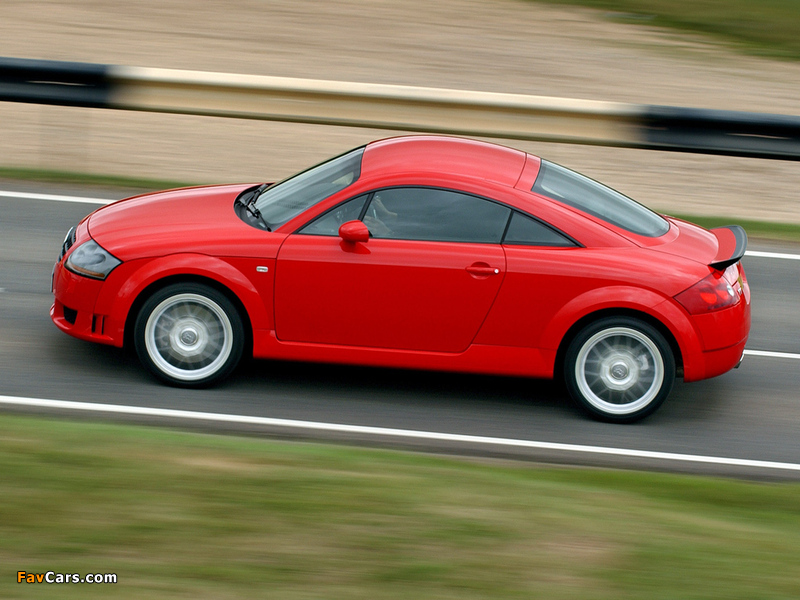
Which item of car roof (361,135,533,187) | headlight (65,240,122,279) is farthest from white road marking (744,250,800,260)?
headlight (65,240,122,279)

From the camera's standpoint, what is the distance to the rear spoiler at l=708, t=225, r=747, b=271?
6949 millimetres

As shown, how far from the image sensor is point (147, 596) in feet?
13.7

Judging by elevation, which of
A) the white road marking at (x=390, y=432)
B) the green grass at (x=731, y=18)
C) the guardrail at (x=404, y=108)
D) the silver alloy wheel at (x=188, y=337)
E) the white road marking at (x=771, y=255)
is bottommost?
the white road marking at (x=390, y=432)

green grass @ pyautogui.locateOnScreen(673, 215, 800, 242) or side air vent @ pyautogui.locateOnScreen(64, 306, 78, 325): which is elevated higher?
green grass @ pyautogui.locateOnScreen(673, 215, 800, 242)

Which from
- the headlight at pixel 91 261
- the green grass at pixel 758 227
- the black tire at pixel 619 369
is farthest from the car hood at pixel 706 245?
the headlight at pixel 91 261

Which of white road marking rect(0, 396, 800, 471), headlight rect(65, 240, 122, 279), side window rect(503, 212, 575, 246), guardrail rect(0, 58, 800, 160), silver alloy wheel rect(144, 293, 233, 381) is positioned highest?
guardrail rect(0, 58, 800, 160)

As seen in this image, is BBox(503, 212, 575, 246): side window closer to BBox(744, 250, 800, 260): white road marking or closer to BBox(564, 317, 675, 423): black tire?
BBox(564, 317, 675, 423): black tire

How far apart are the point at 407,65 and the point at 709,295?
9.25m

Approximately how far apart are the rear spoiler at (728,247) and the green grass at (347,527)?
1.61m

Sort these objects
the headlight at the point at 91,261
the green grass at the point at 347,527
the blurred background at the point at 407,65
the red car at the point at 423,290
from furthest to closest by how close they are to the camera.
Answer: the blurred background at the point at 407,65 → the headlight at the point at 91,261 → the red car at the point at 423,290 → the green grass at the point at 347,527

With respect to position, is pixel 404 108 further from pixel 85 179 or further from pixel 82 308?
pixel 82 308

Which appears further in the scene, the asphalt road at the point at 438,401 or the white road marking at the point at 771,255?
the white road marking at the point at 771,255

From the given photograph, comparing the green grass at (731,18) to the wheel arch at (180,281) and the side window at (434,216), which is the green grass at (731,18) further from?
the wheel arch at (180,281)

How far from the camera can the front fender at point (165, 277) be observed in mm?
6766
